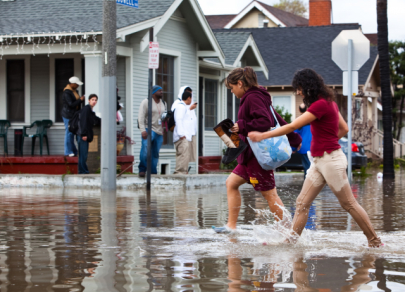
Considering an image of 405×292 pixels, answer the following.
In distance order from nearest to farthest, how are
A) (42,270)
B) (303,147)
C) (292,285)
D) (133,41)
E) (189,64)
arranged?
1. (292,285)
2. (42,270)
3. (303,147)
4. (133,41)
5. (189,64)

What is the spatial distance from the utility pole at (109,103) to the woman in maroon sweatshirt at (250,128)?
6.32m

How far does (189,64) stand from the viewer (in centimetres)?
2016

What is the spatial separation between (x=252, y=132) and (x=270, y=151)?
0.47 m

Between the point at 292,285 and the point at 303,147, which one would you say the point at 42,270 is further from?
the point at 303,147

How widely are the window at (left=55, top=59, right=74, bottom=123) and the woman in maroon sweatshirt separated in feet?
37.7

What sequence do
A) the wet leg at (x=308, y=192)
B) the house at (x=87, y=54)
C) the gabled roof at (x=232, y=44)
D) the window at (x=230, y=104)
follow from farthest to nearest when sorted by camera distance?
the window at (x=230, y=104)
the gabled roof at (x=232, y=44)
the house at (x=87, y=54)
the wet leg at (x=308, y=192)

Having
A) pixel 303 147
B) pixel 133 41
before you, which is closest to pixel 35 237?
pixel 303 147

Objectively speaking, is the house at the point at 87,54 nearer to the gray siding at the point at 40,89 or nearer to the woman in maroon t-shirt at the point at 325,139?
the gray siding at the point at 40,89

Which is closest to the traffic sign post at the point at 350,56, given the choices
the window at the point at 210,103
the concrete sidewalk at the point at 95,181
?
the concrete sidewalk at the point at 95,181

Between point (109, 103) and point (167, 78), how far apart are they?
5675 millimetres

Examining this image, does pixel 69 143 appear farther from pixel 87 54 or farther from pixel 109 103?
pixel 109 103

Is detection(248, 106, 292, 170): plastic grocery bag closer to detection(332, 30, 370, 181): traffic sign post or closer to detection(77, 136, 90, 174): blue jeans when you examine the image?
detection(332, 30, 370, 181): traffic sign post

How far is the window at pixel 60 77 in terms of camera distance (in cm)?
1827

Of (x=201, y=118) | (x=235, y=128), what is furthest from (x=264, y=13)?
(x=235, y=128)
